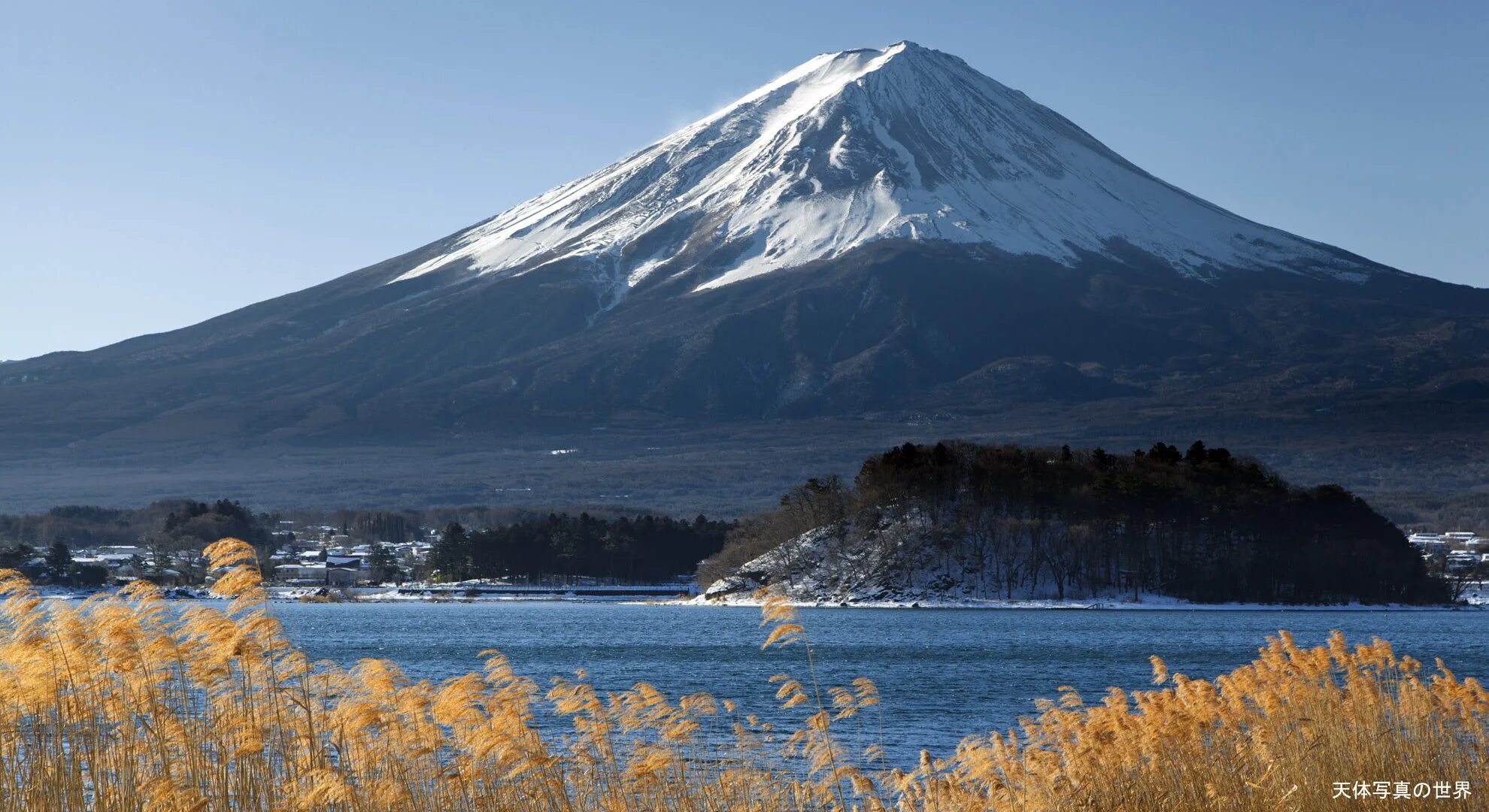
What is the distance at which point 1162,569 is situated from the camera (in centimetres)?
10500

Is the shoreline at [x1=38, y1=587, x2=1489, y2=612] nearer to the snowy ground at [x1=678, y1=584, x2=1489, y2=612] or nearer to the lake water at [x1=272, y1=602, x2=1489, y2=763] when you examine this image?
the snowy ground at [x1=678, y1=584, x2=1489, y2=612]

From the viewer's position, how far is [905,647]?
208 feet

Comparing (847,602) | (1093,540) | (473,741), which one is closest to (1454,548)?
(1093,540)

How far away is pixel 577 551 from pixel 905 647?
76561 mm

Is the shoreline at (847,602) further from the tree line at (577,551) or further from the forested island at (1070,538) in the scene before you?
the tree line at (577,551)

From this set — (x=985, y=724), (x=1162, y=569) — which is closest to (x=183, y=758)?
(x=985, y=724)

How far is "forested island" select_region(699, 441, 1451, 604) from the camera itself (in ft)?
342

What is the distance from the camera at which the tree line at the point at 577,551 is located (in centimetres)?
13800

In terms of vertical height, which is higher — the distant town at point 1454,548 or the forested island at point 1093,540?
the forested island at point 1093,540

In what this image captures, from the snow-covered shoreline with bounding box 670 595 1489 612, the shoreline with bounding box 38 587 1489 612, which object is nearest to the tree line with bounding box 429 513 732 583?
the shoreline with bounding box 38 587 1489 612

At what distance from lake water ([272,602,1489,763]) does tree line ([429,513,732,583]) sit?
31.5 meters

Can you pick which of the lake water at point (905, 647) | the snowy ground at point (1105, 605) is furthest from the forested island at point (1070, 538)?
the lake water at point (905, 647)

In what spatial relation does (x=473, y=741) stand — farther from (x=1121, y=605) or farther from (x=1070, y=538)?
(x=1070, y=538)

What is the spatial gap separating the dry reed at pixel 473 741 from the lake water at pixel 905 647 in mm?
12018
